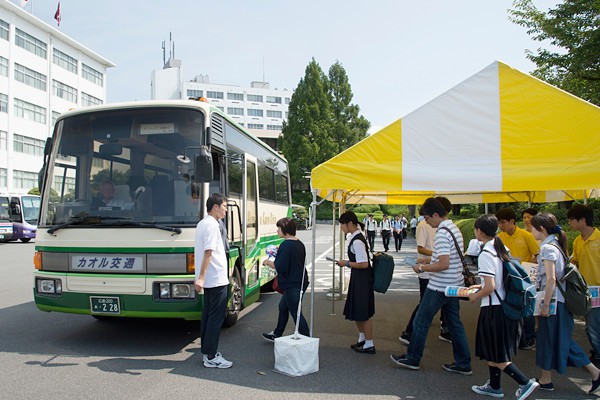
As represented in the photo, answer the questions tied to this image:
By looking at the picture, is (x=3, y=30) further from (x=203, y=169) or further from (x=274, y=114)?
(x=274, y=114)

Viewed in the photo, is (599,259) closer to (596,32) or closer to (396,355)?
(396,355)

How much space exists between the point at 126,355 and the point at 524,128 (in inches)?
214

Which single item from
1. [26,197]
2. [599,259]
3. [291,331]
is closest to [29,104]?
[26,197]

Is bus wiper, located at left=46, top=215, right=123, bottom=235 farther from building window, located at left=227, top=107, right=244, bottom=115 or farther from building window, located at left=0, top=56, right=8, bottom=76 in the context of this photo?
building window, located at left=227, top=107, right=244, bottom=115

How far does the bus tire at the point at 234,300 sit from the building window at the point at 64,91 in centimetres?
5123

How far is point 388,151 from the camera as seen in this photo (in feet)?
19.1

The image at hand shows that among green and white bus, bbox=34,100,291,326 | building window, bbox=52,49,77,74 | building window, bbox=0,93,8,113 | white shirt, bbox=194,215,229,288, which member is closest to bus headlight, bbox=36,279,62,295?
green and white bus, bbox=34,100,291,326

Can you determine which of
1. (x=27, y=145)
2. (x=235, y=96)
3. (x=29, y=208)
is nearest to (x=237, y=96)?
(x=235, y=96)

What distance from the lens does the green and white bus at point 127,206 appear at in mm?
5629

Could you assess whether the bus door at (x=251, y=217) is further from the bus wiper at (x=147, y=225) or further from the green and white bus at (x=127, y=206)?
the bus wiper at (x=147, y=225)

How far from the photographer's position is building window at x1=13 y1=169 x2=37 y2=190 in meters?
45.2

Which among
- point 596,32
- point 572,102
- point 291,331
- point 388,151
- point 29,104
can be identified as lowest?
point 291,331

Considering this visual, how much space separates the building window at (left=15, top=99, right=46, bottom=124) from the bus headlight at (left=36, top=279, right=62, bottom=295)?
46449 mm

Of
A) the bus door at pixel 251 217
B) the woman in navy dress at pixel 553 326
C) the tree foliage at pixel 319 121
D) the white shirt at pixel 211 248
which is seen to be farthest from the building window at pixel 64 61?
the woman in navy dress at pixel 553 326
